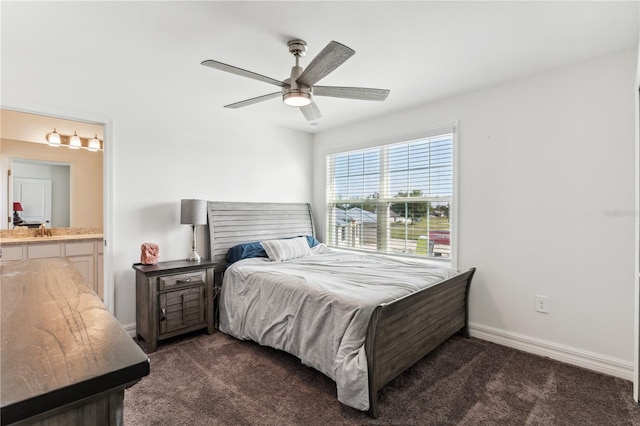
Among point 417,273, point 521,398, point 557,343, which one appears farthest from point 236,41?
point 557,343

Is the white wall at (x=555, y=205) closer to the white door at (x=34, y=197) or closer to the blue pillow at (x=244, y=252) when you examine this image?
the blue pillow at (x=244, y=252)

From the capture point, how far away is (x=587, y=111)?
255 cm

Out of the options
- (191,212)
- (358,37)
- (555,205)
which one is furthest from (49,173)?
(555,205)

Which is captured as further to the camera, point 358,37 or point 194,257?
point 194,257

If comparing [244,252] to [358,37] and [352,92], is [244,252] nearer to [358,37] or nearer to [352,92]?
[352,92]

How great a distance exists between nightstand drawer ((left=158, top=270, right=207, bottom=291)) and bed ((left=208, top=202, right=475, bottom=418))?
0.27 m

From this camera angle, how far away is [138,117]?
3.15 m

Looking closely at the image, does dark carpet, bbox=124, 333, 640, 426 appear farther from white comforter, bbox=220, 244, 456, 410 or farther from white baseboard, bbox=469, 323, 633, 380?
white comforter, bbox=220, 244, 456, 410

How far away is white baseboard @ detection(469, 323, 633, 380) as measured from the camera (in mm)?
2393

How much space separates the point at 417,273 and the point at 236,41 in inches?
94.0

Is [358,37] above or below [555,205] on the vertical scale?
above

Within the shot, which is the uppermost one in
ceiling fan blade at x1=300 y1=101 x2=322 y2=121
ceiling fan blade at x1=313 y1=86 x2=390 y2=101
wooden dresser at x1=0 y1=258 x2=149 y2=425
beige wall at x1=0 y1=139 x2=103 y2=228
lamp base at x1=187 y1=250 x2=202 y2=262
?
ceiling fan blade at x1=313 y1=86 x2=390 y2=101

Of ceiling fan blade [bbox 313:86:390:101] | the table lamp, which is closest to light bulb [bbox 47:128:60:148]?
the table lamp

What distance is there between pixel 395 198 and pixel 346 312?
7.18 ft
